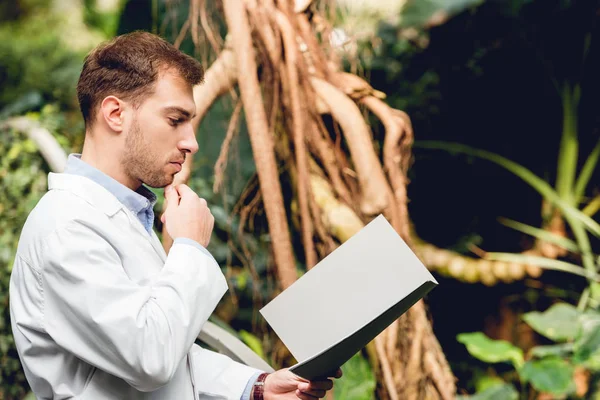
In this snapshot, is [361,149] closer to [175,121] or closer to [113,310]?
[175,121]

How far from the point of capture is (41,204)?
1.31 m

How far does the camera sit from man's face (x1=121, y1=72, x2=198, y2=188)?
1.39 metres

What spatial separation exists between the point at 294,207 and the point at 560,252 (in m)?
1.84

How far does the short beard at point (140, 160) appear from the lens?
1.39m

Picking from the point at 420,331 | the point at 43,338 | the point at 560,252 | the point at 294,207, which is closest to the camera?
the point at 43,338

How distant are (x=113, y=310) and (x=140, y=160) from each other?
0.35 meters

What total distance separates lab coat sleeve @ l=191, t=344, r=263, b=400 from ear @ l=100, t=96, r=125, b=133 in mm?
578

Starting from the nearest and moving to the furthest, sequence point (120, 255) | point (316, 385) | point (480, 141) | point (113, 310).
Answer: point (113, 310), point (120, 255), point (316, 385), point (480, 141)

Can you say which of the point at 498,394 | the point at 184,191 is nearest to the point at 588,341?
the point at 498,394

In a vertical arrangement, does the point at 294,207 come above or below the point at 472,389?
above

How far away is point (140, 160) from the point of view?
139 centimetres

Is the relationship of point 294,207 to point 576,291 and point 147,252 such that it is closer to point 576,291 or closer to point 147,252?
point 147,252

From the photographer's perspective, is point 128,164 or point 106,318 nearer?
point 106,318

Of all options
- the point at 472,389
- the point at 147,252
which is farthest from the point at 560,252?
the point at 147,252
